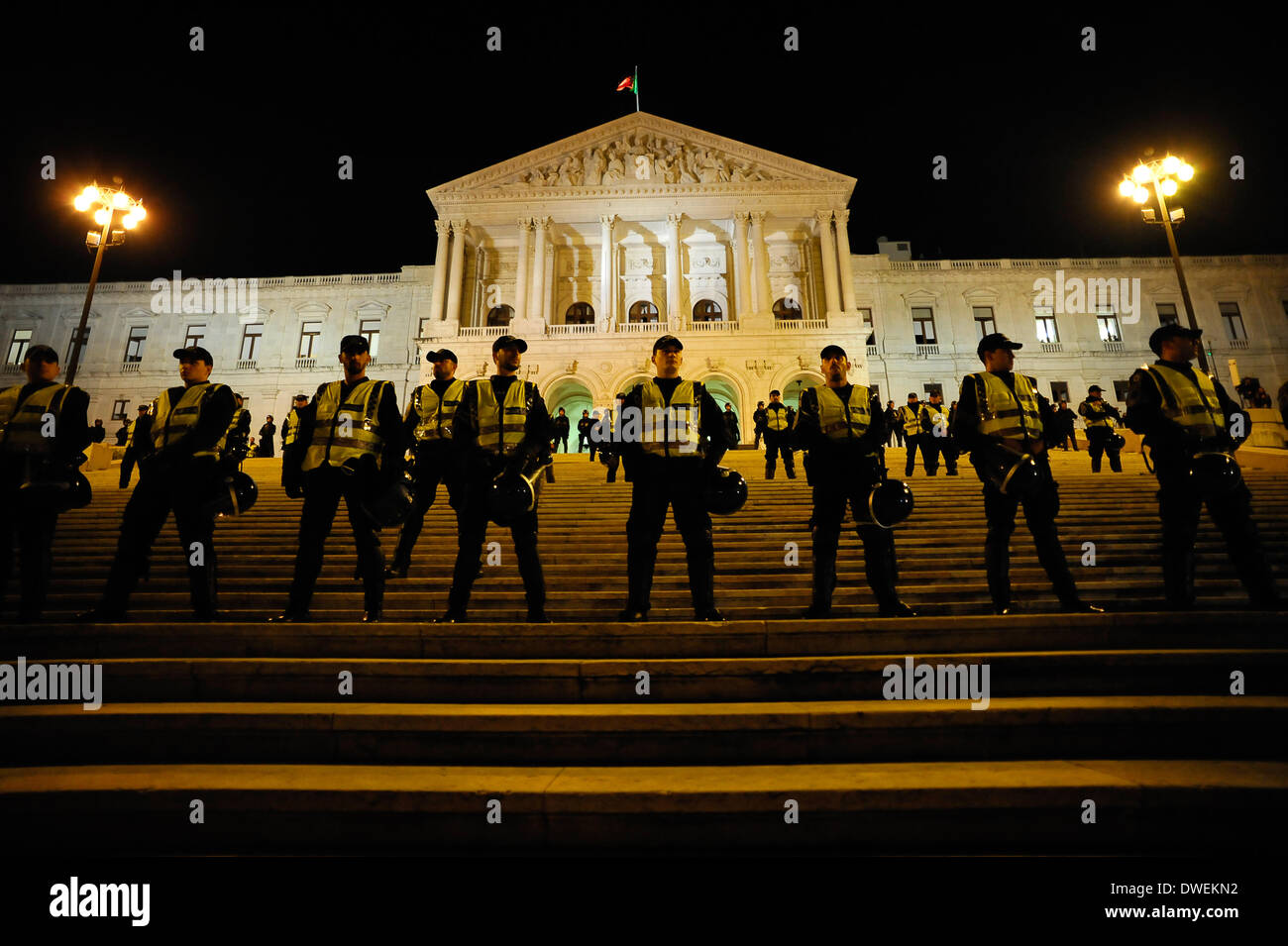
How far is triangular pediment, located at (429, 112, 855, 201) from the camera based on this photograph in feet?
107

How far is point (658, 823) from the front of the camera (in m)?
2.37

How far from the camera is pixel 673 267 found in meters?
31.8

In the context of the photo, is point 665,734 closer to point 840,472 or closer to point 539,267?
point 840,472

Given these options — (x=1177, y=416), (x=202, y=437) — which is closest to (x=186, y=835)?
(x=202, y=437)

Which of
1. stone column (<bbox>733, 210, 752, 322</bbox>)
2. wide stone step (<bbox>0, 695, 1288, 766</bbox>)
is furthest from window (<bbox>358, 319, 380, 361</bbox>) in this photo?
wide stone step (<bbox>0, 695, 1288, 766</bbox>)

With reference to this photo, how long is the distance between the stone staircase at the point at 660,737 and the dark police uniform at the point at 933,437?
307 inches

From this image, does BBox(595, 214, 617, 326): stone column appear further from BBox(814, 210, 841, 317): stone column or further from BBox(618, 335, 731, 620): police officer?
BBox(618, 335, 731, 620): police officer

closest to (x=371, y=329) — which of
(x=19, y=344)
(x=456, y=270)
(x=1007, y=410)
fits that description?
(x=456, y=270)

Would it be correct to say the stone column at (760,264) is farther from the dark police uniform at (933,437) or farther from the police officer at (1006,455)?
the police officer at (1006,455)

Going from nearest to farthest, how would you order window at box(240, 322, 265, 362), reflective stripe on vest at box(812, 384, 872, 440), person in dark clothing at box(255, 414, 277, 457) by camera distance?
reflective stripe on vest at box(812, 384, 872, 440)
person in dark clothing at box(255, 414, 277, 457)
window at box(240, 322, 265, 362)

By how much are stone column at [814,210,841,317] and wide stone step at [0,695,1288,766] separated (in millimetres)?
30947

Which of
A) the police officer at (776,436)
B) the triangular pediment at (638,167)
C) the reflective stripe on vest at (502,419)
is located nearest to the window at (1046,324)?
the triangular pediment at (638,167)
